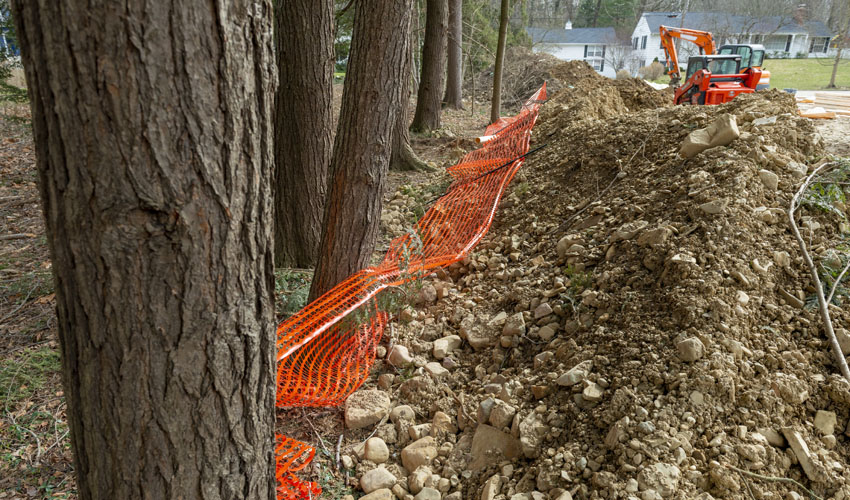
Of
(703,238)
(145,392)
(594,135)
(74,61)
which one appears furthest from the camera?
(594,135)

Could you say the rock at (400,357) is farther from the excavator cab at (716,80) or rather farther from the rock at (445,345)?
the excavator cab at (716,80)

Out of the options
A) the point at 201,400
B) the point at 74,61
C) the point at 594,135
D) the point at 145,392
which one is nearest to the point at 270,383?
the point at 201,400

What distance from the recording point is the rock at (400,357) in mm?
3082

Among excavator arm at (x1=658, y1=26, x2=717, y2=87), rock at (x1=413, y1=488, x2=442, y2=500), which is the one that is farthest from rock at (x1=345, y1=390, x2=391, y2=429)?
excavator arm at (x1=658, y1=26, x2=717, y2=87)

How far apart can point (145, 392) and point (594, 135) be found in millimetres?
4426

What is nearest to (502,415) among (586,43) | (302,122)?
(302,122)

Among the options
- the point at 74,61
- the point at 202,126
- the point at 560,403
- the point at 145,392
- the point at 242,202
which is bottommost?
the point at 560,403

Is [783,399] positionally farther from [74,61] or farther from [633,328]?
[74,61]

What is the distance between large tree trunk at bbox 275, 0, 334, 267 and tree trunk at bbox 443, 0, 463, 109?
7.86 meters

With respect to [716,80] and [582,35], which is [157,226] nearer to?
[716,80]

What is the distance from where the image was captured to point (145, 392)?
122 centimetres

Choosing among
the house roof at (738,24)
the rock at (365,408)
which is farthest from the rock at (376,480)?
the house roof at (738,24)

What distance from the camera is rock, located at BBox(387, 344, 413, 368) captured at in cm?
308

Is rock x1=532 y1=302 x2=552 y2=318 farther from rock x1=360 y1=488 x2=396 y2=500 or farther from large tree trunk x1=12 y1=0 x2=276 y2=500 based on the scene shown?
large tree trunk x1=12 y1=0 x2=276 y2=500
